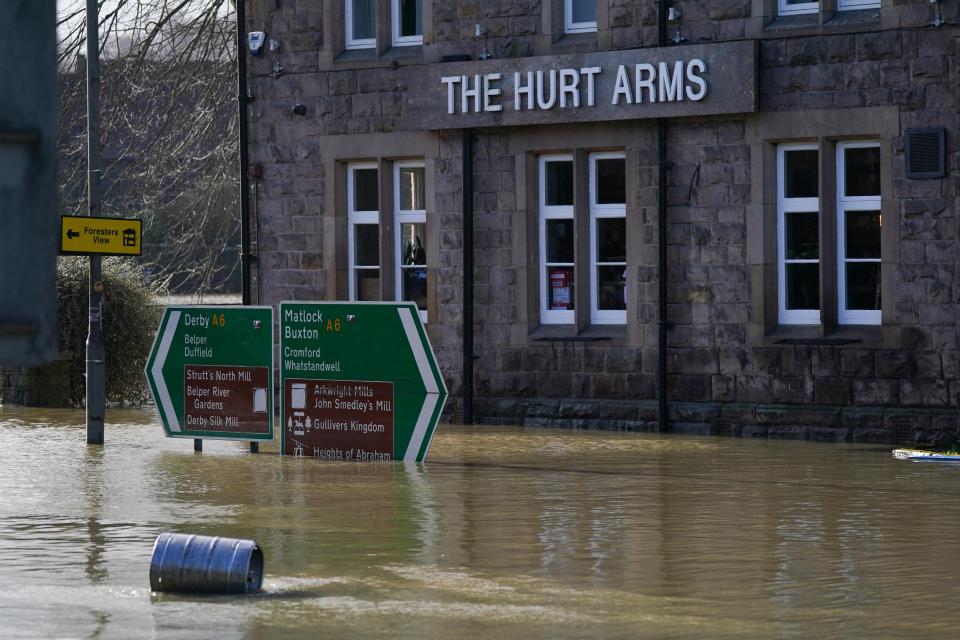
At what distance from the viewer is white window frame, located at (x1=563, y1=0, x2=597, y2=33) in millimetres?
18734

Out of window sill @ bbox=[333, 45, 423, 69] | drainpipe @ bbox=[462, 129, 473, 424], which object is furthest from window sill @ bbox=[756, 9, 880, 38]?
window sill @ bbox=[333, 45, 423, 69]

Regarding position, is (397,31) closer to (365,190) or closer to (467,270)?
(365,190)

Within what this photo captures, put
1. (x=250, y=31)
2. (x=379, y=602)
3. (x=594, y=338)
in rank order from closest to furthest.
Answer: (x=379, y=602) < (x=594, y=338) < (x=250, y=31)

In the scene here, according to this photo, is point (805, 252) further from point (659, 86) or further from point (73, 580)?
point (73, 580)

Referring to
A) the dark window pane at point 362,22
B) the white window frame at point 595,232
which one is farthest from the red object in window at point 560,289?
the dark window pane at point 362,22

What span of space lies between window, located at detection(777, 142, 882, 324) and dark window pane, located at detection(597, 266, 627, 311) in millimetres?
2071

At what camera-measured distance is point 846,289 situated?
17.1 m

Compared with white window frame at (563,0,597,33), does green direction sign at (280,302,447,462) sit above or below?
below

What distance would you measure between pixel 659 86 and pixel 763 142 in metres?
1.33

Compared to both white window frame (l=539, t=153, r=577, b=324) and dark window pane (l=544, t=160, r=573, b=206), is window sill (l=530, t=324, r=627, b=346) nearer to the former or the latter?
white window frame (l=539, t=153, r=577, b=324)

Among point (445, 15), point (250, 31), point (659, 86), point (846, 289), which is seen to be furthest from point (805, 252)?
point (250, 31)

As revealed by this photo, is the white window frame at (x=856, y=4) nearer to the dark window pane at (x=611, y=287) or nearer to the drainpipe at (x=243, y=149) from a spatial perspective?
the dark window pane at (x=611, y=287)

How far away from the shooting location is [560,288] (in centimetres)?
1912

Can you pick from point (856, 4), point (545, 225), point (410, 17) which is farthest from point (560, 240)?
point (856, 4)
